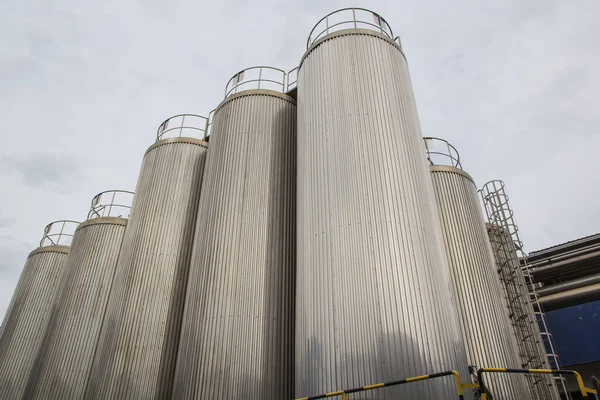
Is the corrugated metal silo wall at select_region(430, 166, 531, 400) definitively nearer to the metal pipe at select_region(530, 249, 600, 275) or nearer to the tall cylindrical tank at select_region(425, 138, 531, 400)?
the tall cylindrical tank at select_region(425, 138, 531, 400)

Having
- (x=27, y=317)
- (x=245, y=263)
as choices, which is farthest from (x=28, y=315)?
(x=245, y=263)

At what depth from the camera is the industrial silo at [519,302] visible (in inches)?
679

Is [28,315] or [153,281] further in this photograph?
[28,315]

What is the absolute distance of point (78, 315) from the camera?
23.0m

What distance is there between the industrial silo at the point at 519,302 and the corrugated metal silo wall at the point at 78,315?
20069 mm

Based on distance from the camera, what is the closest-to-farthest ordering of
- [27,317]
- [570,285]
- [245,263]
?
[245,263], [570,285], [27,317]

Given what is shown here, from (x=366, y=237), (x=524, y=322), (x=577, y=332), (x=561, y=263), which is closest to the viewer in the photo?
(x=366, y=237)

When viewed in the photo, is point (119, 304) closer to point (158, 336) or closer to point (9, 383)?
point (158, 336)

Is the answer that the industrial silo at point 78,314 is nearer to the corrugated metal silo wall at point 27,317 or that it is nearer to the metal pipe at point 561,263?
the corrugated metal silo wall at point 27,317

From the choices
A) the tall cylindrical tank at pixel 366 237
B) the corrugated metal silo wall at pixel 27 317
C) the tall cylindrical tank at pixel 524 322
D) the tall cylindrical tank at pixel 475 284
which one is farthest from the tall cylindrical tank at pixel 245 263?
the corrugated metal silo wall at pixel 27 317

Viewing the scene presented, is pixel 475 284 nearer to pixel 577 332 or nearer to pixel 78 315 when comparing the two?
pixel 577 332

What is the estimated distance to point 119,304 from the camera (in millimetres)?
19219

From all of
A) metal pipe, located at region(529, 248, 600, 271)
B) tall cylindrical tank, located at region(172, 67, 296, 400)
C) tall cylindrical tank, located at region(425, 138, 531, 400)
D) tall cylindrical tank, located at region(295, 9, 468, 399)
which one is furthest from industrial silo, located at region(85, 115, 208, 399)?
metal pipe, located at region(529, 248, 600, 271)

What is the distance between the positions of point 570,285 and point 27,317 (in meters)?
32.6
